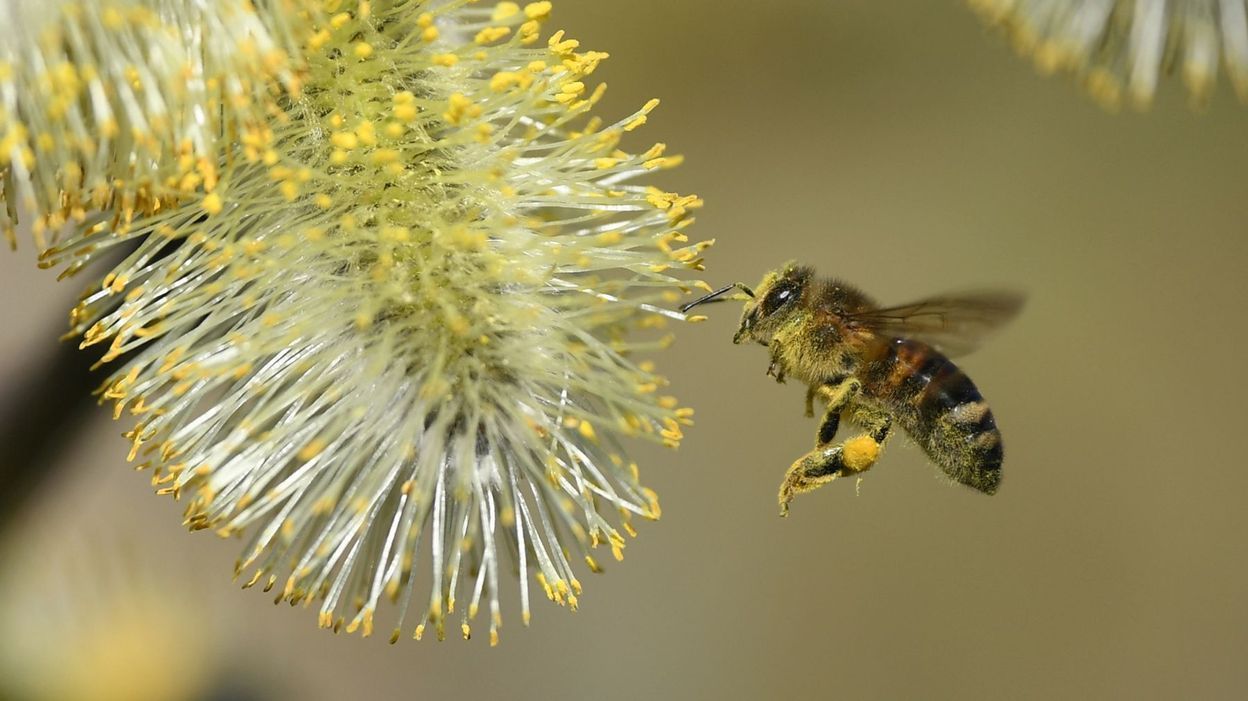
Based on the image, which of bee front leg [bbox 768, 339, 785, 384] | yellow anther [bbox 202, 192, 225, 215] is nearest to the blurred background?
bee front leg [bbox 768, 339, 785, 384]

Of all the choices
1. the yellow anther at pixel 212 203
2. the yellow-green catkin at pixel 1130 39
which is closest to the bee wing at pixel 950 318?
the yellow-green catkin at pixel 1130 39

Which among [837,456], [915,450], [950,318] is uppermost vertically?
[915,450]

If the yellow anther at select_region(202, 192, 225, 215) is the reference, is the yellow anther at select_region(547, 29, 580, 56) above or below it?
above

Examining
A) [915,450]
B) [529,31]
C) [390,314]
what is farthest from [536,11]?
[915,450]

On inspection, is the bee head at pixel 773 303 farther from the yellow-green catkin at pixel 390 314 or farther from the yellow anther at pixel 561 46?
the yellow anther at pixel 561 46

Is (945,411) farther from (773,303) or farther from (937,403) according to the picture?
(773,303)

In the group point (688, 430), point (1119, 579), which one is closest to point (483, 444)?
point (688, 430)

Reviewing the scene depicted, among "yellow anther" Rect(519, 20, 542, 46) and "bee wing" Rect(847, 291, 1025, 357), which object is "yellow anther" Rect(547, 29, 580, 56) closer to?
"yellow anther" Rect(519, 20, 542, 46)

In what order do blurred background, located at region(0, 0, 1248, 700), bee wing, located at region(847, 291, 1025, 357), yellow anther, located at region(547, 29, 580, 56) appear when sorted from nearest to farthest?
yellow anther, located at region(547, 29, 580, 56), bee wing, located at region(847, 291, 1025, 357), blurred background, located at region(0, 0, 1248, 700)
